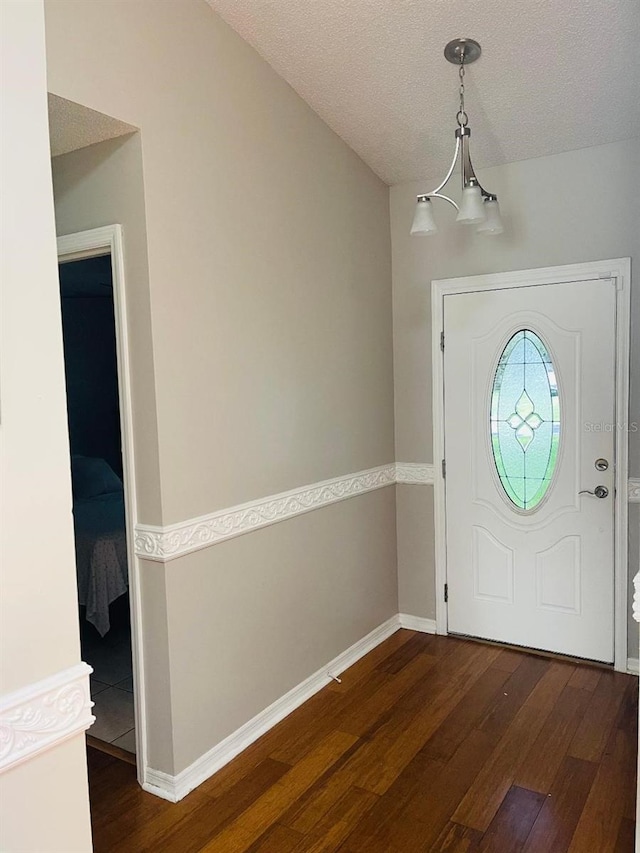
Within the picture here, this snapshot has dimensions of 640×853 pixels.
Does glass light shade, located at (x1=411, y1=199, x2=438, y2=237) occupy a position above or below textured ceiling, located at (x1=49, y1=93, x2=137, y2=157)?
below

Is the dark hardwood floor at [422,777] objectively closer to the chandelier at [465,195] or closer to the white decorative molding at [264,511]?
the white decorative molding at [264,511]

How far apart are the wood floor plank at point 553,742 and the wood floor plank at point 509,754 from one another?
0.03 m

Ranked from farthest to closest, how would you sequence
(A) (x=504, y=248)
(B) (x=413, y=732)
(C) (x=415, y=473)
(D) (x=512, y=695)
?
(C) (x=415, y=473)
(A) (x=504, y=248)
(D) (x=512, y=695)
(B) (x=413, y=732)

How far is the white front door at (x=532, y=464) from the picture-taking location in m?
3.30

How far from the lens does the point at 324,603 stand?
3281 mm

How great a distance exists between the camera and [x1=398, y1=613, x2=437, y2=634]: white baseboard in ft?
12.7


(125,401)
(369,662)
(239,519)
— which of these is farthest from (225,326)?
(369,662)

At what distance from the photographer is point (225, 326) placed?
2.61 metres

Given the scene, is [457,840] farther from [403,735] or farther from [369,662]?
[369,662]

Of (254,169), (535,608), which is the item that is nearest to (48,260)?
(254,169)

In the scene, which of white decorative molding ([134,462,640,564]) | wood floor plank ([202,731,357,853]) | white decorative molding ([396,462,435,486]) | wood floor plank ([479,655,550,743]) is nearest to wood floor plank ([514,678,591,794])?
wood floor plank ([479,655,550,743])

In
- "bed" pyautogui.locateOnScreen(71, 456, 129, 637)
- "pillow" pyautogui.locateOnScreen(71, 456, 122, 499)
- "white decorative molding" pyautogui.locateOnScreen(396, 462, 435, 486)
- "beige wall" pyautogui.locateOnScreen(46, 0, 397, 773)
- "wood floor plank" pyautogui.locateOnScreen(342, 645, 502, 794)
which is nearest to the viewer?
"beige wall" pyautogui.locateOnScreen(46, 0, 397, 773)

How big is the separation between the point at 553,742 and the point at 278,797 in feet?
3.76

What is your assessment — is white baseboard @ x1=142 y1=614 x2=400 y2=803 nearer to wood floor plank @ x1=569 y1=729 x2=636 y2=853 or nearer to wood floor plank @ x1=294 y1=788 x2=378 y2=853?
wood floor plank @ x1=294 y1=788 x2=378 y2=853
